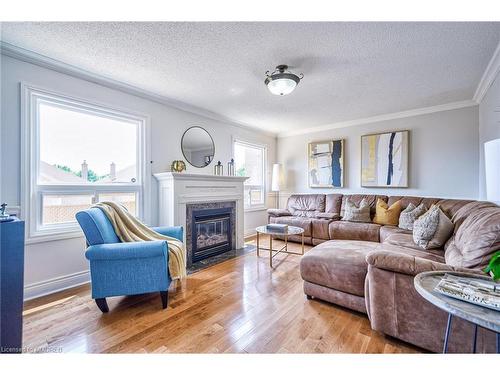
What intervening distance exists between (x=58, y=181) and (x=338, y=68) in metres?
3.27

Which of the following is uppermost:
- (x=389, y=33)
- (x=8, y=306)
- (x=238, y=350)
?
(x=389, y=33)

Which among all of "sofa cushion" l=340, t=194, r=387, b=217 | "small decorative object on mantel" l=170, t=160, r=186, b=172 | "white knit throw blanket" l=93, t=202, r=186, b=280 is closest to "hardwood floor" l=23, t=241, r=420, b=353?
"white knit throw blanket" l=93, t=202, r=186, b=280

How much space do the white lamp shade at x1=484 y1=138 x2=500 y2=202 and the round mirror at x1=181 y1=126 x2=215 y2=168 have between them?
10.9 feet

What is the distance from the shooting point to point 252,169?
5.07m

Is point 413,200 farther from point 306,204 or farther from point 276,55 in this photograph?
point 276,55

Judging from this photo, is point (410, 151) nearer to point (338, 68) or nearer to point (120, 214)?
point (338, 68)

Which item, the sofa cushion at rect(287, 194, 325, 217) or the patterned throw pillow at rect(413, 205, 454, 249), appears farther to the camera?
the sofa cushion at rect(287, 194, 325, 217)

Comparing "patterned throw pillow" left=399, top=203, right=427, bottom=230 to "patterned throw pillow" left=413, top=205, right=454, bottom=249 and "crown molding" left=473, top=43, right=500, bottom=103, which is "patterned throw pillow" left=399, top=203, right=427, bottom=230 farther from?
"crown molding" left=473, top=43, right=500, bottom=103

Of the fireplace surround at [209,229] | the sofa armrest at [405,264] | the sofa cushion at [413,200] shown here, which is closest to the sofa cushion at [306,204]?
the sofa cushion at [413,200]

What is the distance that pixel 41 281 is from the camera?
2223mm

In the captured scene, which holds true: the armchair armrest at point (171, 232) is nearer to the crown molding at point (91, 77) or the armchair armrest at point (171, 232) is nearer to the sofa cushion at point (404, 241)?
the crown molding at point (91, 77)

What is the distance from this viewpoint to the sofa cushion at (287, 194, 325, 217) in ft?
14.9

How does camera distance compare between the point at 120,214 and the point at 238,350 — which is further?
the point at 120,214
